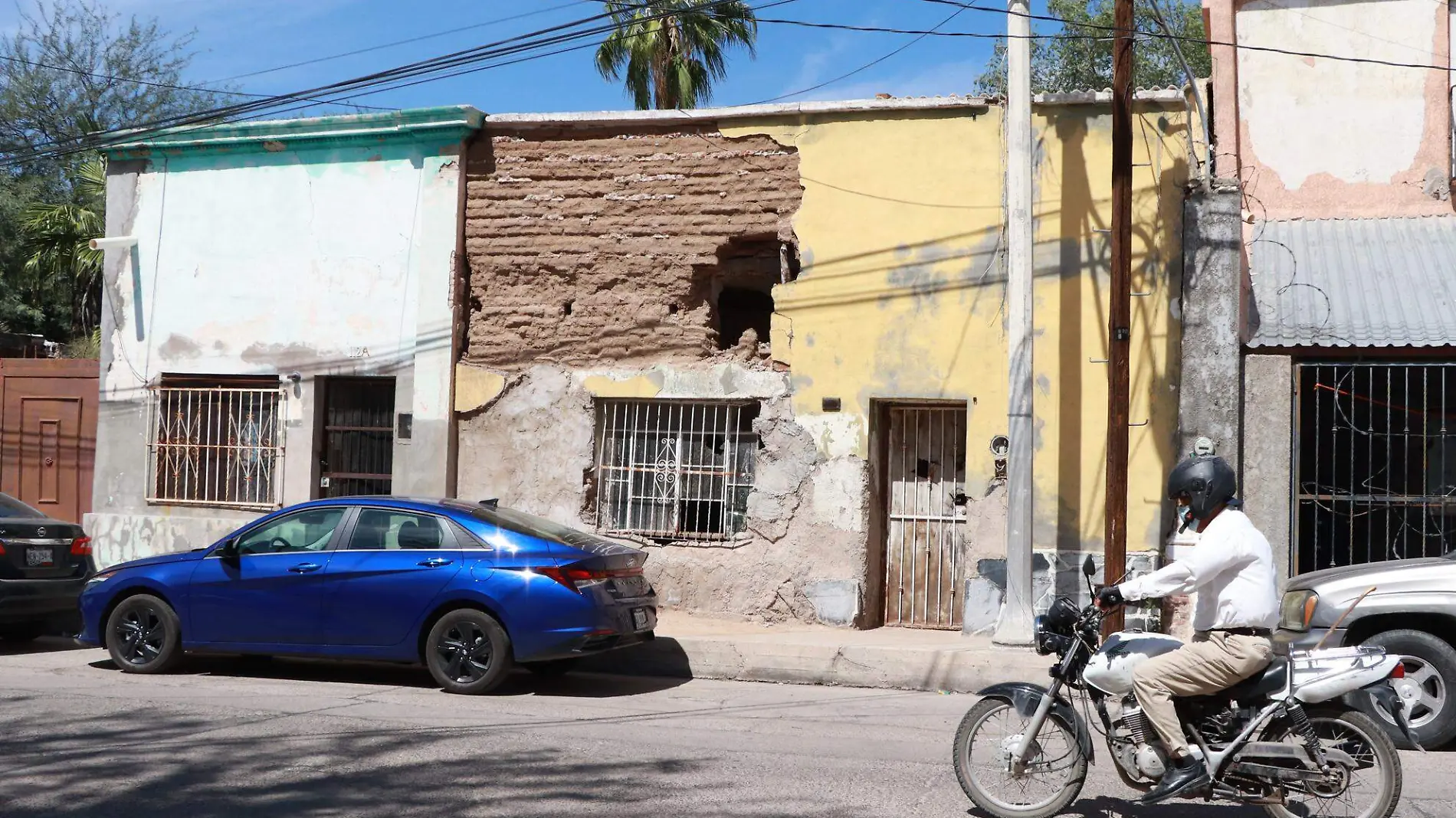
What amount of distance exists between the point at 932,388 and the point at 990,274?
3.93 ft

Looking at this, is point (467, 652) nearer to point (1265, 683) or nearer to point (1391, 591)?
point (1265, 683)

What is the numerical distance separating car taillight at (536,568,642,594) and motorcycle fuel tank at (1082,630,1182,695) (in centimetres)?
424

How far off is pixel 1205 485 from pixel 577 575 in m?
4.70

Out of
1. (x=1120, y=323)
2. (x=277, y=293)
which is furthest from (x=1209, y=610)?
(x=277, y=293)

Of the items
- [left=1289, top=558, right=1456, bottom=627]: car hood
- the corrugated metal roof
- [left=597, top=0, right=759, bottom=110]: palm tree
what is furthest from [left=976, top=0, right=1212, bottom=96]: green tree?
[left=1289, top=558, right=1456, bottom=627]: car hood

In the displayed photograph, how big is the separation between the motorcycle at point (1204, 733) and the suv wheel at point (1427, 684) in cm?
219

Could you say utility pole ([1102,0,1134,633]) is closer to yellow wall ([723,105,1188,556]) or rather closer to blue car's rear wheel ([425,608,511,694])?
yellow wall ([723,105,1188,556])

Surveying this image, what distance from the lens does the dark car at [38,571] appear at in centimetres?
1098

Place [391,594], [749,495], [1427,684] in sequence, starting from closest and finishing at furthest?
[1427,684] → [391,594] → [749,495]

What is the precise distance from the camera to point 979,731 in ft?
19.3

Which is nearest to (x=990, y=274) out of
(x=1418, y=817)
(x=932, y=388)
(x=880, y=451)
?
(x=932, y=388)

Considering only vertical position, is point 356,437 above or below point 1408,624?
above

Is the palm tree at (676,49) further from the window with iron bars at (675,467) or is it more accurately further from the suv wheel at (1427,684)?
the suv wheel at (1427,684)

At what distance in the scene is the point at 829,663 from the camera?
1033cm
